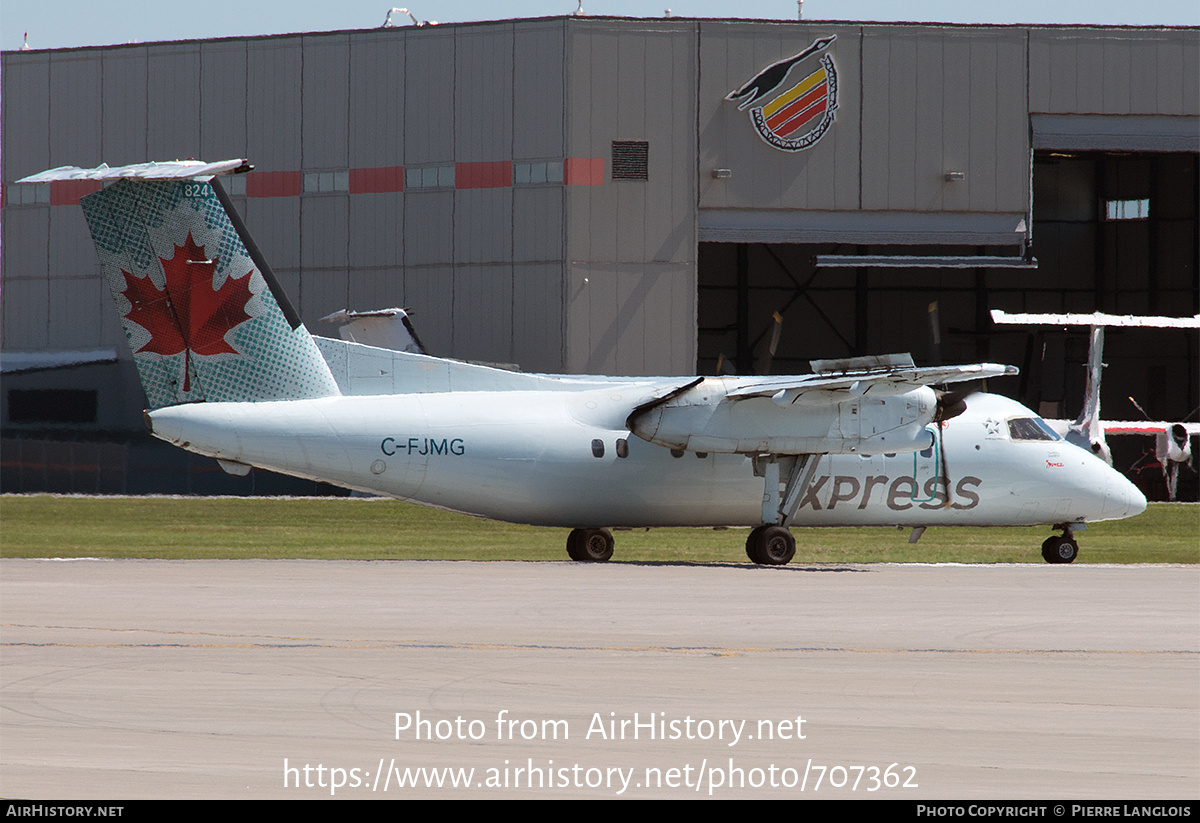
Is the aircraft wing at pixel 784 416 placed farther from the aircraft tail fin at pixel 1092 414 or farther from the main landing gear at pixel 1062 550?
the aircraft tail fin at pixel 1092 414

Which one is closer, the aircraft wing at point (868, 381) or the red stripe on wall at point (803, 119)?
the aircraft wing at point (868, 381)

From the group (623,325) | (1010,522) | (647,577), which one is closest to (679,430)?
(647,577)

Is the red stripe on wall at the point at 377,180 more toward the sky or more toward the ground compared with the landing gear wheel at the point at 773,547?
more toward the sky

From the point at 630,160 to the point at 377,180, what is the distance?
9.65 m

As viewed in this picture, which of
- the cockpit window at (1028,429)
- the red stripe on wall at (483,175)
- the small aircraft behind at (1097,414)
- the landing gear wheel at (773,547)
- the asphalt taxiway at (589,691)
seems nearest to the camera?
the asphalt taxiway at (589,691)

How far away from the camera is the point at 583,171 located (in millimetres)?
51031

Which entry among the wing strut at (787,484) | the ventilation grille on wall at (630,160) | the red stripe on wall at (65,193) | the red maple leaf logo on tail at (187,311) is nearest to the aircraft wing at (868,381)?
the wing strut at (787,484)

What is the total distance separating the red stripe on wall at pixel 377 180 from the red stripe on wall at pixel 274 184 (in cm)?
237

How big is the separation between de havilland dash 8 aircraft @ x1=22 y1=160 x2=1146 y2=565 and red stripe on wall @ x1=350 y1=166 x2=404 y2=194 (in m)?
28.4

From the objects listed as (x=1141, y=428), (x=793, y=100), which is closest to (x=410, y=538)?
(x=1141, y=428)

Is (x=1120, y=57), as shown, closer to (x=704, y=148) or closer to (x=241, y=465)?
(x=704, y=148)

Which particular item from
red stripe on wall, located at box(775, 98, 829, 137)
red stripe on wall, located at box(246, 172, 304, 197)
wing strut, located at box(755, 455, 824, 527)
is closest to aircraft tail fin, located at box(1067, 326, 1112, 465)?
red stripe on wall, located at box(775, 98, 829, 137)

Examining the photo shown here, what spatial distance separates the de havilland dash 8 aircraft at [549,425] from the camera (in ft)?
76.1

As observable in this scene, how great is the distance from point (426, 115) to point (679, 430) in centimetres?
3069
